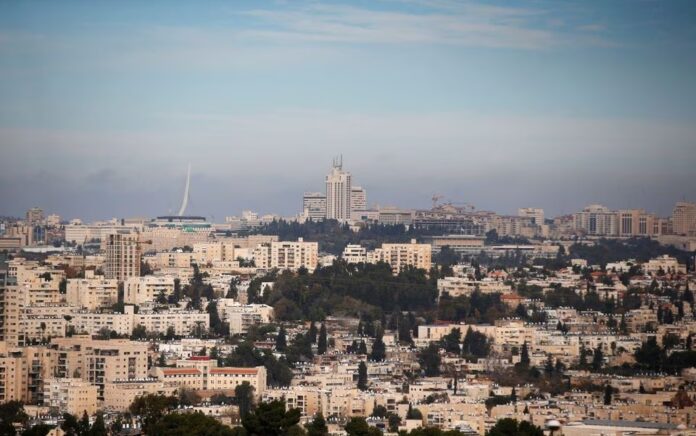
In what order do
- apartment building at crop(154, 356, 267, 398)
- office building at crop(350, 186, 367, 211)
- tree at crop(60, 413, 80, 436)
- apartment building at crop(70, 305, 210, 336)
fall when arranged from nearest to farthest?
tree at crop(60, 413, 80, 436), apartment building at crop(154, 356, 267, 398), apartment building at crop(70, 305, 210, 336), office building at crop(350, 186, 367, 211)

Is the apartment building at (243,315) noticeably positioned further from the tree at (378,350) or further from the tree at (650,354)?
the tree at (650,354)

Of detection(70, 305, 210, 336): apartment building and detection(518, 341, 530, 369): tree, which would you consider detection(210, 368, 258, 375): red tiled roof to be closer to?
detection(518, 341, 530, 369): tree

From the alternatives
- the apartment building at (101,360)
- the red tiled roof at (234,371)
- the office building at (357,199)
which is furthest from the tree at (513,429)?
the office building at (357,199)

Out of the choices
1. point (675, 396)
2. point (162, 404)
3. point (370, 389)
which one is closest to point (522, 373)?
point (370, 389)

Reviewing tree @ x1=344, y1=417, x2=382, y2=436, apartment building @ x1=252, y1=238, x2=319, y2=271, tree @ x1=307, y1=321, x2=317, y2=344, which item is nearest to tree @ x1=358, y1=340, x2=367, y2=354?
tree @ x1=307, y1=321, x2=317, y2=344

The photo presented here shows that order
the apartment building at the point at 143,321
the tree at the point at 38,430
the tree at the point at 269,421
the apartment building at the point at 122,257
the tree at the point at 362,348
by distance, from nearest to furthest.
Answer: the tree at the point at 269,421
the tree at the point at 38,430
the tree at the point at 362,348
the apartment building at the point at 143,321
the apartment building at the point at 122,257
